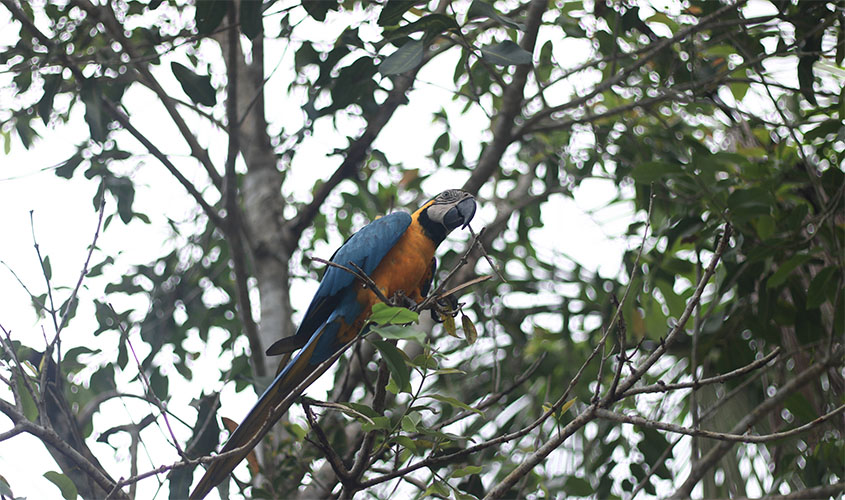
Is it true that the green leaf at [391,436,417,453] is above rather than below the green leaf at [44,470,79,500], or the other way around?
below

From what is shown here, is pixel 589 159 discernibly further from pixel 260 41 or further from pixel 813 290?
pixel 260 41

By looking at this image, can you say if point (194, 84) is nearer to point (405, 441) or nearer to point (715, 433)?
point (405, 441)

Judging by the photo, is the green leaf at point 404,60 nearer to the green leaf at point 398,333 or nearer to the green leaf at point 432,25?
the green leaf at point 432,25

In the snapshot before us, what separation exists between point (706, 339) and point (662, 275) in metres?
0.30

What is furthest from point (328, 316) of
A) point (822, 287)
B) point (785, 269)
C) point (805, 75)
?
point (805, 75)

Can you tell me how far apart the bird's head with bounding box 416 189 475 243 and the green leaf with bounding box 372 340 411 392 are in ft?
3.06

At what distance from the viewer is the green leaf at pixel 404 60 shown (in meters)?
1.98

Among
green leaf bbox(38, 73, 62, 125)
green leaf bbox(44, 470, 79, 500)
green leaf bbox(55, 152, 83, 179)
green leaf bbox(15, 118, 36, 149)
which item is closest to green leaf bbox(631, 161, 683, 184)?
green leaf bbox(44, 470, 79, 500)

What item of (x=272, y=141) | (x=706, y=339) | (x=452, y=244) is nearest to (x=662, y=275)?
(x=706, y=339)

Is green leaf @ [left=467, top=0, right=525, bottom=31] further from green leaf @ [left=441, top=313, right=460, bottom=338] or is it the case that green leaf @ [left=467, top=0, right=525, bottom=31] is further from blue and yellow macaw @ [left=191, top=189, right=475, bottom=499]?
green leaf @ [left=441, top=313, right=460, bottom=338]

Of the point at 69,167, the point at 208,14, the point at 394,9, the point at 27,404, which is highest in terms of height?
→ the point at 69,167

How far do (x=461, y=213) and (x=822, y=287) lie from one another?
47.2 inches

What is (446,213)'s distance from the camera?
8.14 feet

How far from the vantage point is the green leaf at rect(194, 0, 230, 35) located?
Result: 2273 mm
